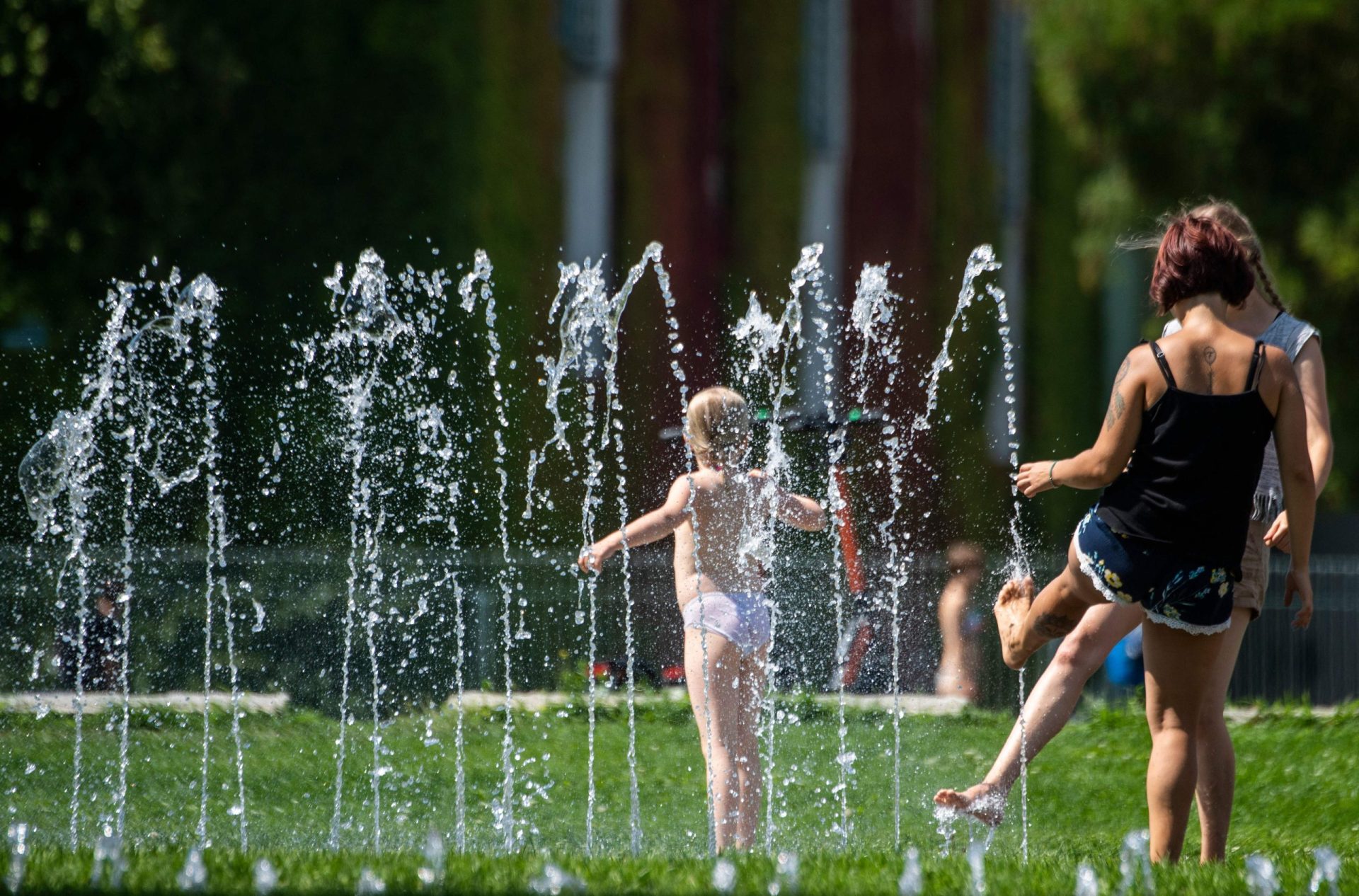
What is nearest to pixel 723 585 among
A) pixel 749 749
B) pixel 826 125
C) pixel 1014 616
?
pixel 749 749

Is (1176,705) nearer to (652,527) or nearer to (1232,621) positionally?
(1232,621)

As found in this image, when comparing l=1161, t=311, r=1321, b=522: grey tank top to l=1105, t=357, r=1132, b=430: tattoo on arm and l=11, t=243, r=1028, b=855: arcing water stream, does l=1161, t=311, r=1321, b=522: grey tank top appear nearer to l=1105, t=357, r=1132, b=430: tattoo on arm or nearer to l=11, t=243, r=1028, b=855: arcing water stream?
l=1105, t=357, r=1132, b=430: tattoo on arm

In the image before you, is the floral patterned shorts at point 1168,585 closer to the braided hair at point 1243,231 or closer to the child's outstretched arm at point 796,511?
the braided hair at point 1243,231

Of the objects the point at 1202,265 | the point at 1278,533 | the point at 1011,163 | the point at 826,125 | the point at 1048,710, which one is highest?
the point at 1011,163

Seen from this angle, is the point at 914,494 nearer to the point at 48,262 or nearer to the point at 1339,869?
the point at 48,262

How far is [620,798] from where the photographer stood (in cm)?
679

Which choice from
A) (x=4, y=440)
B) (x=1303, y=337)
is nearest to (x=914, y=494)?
(x=4, y=440)

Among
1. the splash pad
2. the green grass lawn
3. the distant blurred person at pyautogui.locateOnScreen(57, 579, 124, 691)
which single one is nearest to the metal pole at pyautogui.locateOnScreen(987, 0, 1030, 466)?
the splash pad

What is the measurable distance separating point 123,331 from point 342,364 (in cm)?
137

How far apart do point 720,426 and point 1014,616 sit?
1.03 metres

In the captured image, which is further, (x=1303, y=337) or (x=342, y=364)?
(x=342, y=364)

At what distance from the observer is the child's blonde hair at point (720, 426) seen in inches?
205

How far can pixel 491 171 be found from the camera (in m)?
14.8

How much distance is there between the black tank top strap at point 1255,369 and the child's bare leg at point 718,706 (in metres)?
1.69
